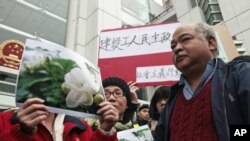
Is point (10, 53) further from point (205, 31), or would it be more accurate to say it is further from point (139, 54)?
point (205, 31)

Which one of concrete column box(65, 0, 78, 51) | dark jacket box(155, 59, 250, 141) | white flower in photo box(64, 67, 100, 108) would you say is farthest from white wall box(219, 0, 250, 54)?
white flower in photo box(64, 67, 100, 108)

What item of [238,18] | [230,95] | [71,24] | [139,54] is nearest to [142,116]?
[139,54]

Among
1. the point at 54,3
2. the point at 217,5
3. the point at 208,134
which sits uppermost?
the point at 217,5

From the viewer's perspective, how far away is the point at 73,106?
0.98 m

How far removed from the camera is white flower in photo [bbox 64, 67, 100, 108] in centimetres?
97

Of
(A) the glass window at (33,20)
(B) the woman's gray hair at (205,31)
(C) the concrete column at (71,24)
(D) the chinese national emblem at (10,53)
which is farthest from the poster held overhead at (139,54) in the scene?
(A) the glass window at (33,20)

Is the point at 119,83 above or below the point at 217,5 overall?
below

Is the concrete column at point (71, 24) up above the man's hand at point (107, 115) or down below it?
above

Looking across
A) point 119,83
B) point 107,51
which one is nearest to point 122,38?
point 107,51

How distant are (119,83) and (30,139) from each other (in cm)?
85

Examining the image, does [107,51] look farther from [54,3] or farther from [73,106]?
[54,3]

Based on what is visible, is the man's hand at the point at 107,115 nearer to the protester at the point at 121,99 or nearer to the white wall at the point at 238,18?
the protester at the point at 121,99

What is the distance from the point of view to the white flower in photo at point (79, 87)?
0.97 meters

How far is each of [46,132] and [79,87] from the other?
0.24 m
